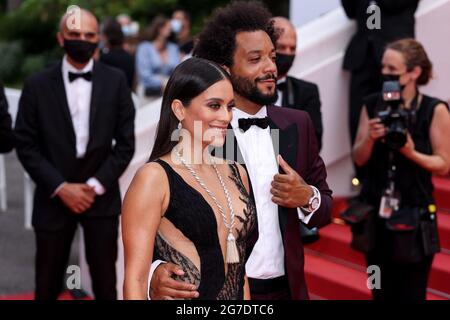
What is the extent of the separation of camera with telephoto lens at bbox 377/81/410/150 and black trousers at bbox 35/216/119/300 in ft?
6.76

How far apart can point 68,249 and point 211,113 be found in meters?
3.36

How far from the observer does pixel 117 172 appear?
608 cm

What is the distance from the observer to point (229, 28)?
390 cm

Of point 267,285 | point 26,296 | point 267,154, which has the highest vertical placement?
point 267,154

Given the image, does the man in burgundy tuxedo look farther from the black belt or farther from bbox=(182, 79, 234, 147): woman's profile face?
bbox=(182, 79, 234, 147): woman's profile face

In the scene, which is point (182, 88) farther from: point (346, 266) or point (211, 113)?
point (346, 266)

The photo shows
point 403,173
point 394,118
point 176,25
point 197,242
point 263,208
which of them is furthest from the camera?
point 176,25

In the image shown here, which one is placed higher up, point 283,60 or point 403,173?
point 283,60

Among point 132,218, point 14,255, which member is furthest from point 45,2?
point 132,218

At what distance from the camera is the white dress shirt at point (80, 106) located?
6043 millimetres

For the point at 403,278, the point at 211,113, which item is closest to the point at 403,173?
the point at 403,278

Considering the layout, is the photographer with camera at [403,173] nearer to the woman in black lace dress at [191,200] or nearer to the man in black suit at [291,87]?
the man in black suit at [291,87]

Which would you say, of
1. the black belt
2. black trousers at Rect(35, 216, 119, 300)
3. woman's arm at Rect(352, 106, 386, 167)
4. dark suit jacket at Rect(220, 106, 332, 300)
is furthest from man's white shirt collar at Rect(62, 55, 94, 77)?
the black belt
